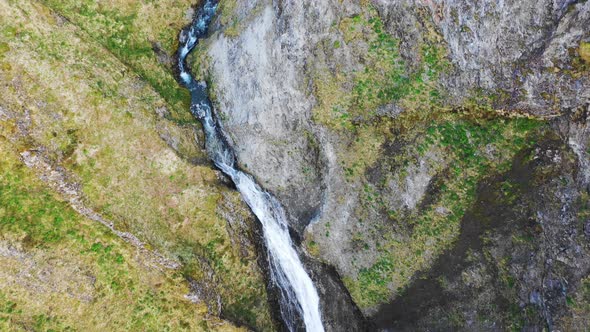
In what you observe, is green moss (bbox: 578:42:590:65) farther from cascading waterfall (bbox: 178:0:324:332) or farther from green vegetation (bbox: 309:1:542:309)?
cascading waterfall (bbox: 178:0:324:332)

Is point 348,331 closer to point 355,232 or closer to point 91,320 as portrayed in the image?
point 355,232

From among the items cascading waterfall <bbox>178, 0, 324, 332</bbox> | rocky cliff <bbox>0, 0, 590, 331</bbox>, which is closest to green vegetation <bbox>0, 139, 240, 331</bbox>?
rocky cliff <bbox>0, 0, 590, 331</bbox>

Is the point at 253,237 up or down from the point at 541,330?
up

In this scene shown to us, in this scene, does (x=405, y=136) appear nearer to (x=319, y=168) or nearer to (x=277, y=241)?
(x=319, y=168)

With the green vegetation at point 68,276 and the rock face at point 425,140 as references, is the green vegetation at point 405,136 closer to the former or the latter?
the rock face at point 425,140

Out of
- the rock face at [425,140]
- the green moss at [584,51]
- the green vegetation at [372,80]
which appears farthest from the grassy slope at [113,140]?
the green moss at [584,51]

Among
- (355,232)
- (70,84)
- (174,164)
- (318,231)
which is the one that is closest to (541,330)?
(355,232)

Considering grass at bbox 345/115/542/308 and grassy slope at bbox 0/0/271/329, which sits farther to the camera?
grassy slope at bbox 0/0/271/329
